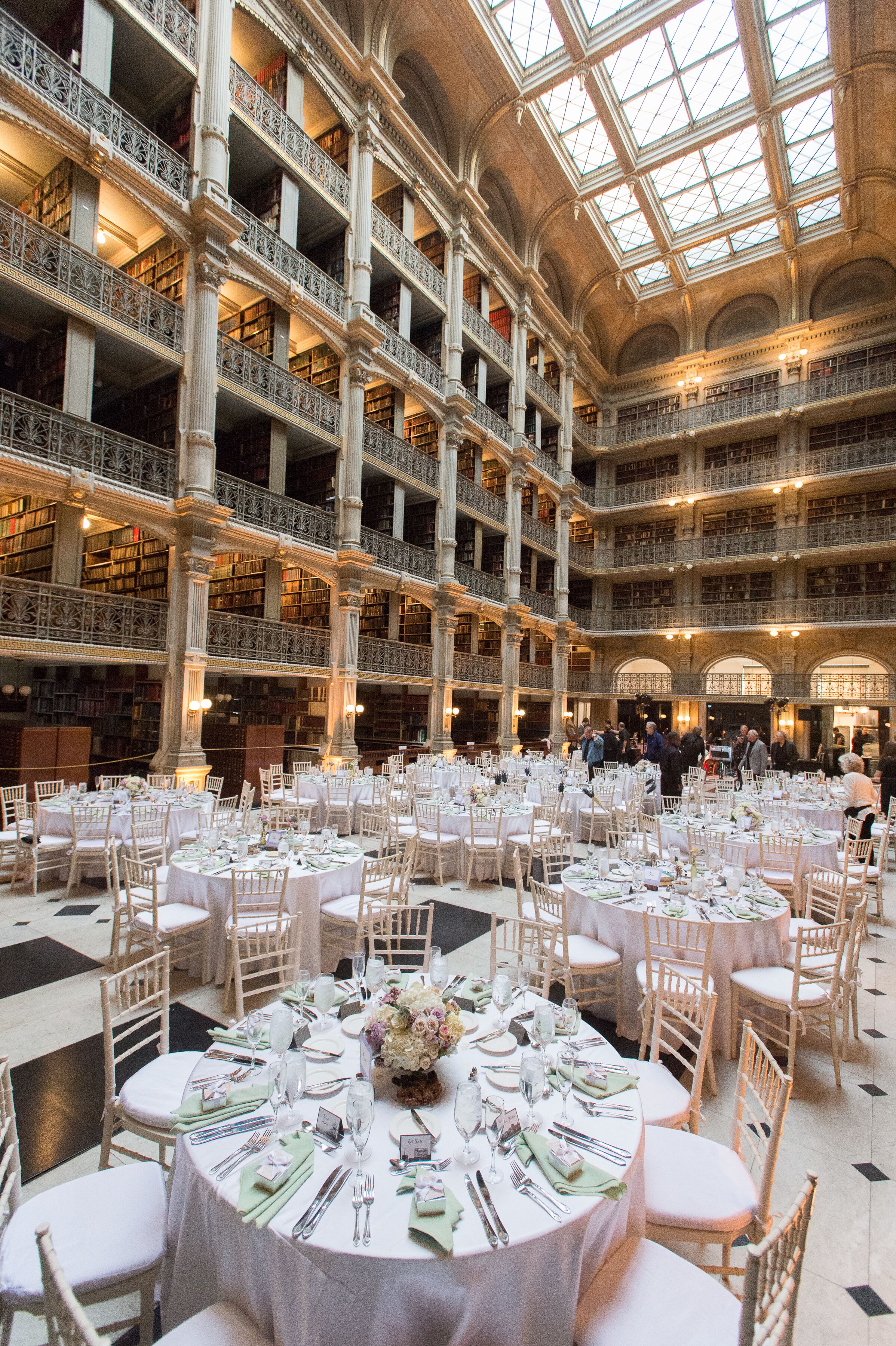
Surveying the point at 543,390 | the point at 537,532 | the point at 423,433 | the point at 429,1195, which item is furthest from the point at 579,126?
the point at 429,1195

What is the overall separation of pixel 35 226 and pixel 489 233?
1316 cm

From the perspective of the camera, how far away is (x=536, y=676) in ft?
69.6

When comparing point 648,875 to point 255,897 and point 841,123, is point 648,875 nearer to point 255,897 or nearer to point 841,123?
point 255,897

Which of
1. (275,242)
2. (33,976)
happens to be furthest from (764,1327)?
(275,242)

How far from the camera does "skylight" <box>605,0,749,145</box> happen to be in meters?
14.2

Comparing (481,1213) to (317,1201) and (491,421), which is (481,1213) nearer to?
(317,1201)

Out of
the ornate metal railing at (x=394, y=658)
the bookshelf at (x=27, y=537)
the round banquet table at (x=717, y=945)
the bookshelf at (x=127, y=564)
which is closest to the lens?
the round banquet table at (x=717, y=945)

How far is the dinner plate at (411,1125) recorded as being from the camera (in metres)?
1.98

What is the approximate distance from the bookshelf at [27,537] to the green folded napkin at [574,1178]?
33.0 ft

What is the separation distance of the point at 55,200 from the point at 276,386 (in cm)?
390

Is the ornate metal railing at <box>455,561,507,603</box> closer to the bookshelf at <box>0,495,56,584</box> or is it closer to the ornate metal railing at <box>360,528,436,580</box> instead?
the ornate metal railing at <box>360,528,436,580</box>

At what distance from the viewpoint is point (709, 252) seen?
2164 centimetres

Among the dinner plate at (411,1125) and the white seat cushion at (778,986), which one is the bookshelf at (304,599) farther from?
the dinner plate at (411,1125)

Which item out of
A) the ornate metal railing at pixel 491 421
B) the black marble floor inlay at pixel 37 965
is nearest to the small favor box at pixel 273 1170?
the black marble floor inlay at pixel 37 965
